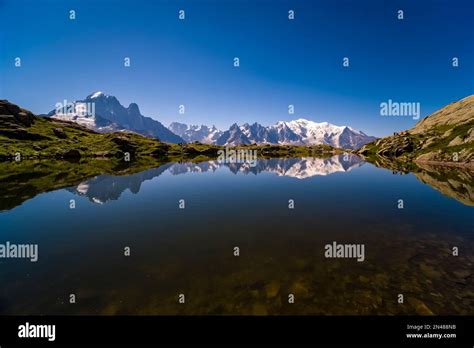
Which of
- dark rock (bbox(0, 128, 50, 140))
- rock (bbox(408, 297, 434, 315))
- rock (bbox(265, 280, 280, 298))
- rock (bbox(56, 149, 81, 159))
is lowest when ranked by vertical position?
rock (bbox(408, 297, 434, 315))

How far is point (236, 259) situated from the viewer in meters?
20.0

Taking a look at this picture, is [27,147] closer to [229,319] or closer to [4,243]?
[4,243]

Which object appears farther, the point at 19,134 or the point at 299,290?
the point at 19,134

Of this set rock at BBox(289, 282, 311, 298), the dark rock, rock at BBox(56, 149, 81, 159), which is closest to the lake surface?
rock at BBox(289, 282, 311, 298)

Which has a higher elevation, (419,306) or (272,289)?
(272,289)

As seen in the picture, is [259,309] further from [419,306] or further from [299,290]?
[419,306]

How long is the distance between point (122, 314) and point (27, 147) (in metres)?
186

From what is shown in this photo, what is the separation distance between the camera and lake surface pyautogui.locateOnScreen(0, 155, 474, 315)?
14250 mm

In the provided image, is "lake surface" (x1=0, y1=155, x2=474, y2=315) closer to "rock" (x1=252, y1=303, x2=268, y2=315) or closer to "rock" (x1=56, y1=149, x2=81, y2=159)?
"rock" (x1=252, y1=303, x2=268, y2=315)

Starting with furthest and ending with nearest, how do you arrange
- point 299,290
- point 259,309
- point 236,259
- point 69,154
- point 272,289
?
point 69,154, point 236,259, point 272,289, point 299,290, point 259,309

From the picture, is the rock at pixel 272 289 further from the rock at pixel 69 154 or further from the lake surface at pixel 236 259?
the rock at pixel 69 154

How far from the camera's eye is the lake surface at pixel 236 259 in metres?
14.2

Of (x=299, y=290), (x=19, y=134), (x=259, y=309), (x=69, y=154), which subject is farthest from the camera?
(x=19, y=134)

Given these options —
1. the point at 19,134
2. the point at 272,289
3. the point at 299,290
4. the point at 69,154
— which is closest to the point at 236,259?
the point at 272,289
